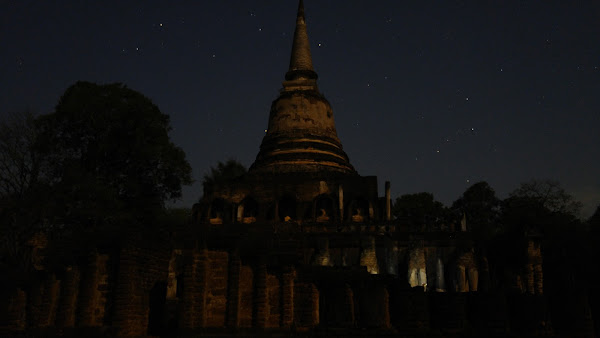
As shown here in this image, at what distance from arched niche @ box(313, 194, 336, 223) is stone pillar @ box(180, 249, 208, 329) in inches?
702

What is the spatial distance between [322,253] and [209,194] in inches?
429

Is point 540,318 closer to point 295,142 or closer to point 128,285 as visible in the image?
point 128,285

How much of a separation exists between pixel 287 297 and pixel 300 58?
97.9 feet

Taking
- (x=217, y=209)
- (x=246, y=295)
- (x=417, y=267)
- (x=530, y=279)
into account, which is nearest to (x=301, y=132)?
(x=217, y=209)

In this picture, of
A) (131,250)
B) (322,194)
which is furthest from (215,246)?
(322,194)

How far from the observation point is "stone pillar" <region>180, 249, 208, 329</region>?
1088 centimetres

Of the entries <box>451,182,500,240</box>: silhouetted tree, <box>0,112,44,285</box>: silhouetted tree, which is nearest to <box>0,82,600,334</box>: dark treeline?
<box>0,112,44,285</box>: silhouetted tree

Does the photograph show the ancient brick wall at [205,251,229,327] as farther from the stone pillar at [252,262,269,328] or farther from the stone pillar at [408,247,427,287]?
the stone pillar at [408,247,427,287]

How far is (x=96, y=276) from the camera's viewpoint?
11836 mm

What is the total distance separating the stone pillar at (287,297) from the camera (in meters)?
10.9

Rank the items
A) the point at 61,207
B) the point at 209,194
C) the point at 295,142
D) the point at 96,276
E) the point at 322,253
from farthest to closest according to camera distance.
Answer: the point at 295,142
the point at 209,194
the point at 61,207
the point at 322,253
the point at 96,276

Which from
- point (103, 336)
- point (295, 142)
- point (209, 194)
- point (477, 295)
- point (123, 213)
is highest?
point (295, 142)

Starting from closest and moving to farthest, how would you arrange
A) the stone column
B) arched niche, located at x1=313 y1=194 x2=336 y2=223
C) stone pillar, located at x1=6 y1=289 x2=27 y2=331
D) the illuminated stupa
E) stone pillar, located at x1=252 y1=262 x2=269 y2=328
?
stone pillar, located at x1=252 y1=262 x2=269 y2=328 → stone pillar, located at x1=6 y1=289 x2=27 y2=331 → the stone column → arched niche, located at x1=313 y1=194 x2=336 y2=223 → the illuminated stupa

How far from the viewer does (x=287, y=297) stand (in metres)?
11.0
